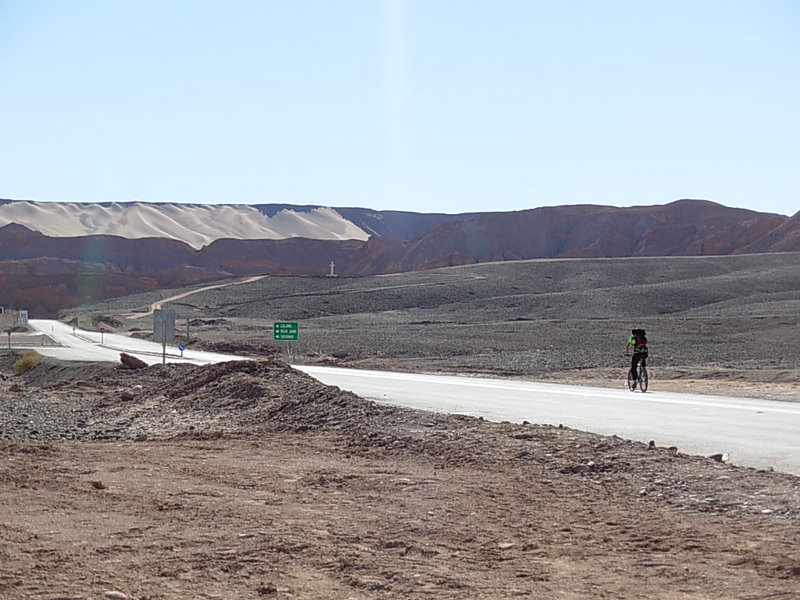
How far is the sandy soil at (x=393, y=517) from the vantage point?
6.64 metres

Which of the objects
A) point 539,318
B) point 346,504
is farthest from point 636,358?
point 539,318

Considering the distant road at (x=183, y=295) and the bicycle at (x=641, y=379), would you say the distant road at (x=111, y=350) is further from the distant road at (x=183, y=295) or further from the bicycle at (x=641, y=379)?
the distant road at (x=183, y=295)

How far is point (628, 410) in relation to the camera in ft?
62.3

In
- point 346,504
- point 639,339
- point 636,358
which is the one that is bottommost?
point 346,504

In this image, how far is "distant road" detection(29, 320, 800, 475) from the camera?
1334cm

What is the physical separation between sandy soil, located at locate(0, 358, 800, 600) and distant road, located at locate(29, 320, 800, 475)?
1.52 meters

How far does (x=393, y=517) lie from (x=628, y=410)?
11.3m

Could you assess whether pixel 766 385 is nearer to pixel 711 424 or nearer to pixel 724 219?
pixel 711 424

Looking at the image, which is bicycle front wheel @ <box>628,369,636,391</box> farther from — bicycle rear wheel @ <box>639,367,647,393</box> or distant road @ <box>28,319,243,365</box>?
distant road @ <box>28,319,243,365</box>

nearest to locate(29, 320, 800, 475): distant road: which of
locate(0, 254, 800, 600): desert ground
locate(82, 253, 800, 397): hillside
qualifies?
locate(0, 254, 800, 600): desert ground

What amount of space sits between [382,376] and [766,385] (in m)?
11.4

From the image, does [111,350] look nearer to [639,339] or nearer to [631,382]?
[631,382]

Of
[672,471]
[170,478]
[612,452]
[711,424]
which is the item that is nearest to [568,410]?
[711,424]

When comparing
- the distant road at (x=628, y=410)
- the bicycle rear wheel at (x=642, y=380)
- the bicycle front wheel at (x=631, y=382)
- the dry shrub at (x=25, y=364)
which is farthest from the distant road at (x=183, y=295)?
the bicycle rear wheel at (x=642, y=380)
